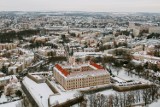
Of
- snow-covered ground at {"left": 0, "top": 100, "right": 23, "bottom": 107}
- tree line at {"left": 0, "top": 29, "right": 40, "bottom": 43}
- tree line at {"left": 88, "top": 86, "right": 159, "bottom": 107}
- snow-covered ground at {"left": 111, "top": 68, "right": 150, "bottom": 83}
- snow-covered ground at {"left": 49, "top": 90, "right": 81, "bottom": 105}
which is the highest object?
tree line at {"left": 88, "top": 86, "right": 159, "bottom": 107}

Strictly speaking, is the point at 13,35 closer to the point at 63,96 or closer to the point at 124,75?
the point at 124,75

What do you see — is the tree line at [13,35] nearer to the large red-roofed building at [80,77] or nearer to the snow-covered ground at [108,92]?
the large red-roofed building at [80,77]

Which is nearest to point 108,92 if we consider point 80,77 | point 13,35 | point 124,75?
point 80,77

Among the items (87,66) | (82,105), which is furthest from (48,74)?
(82,105)

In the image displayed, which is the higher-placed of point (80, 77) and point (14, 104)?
point (80, 77)

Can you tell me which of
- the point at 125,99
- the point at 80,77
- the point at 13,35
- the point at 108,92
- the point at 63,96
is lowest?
the point at 13,35

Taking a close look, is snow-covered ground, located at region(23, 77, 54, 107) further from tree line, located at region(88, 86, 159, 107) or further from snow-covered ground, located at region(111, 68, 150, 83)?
snow-covered ground, located at region(111, 68, 150, 83)

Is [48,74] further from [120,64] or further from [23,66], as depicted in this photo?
[120,64]

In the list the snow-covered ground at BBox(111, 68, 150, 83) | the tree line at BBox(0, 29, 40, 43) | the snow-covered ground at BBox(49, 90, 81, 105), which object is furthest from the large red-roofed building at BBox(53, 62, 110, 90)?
the tree line at BBox(0, 29, 40, 43)
